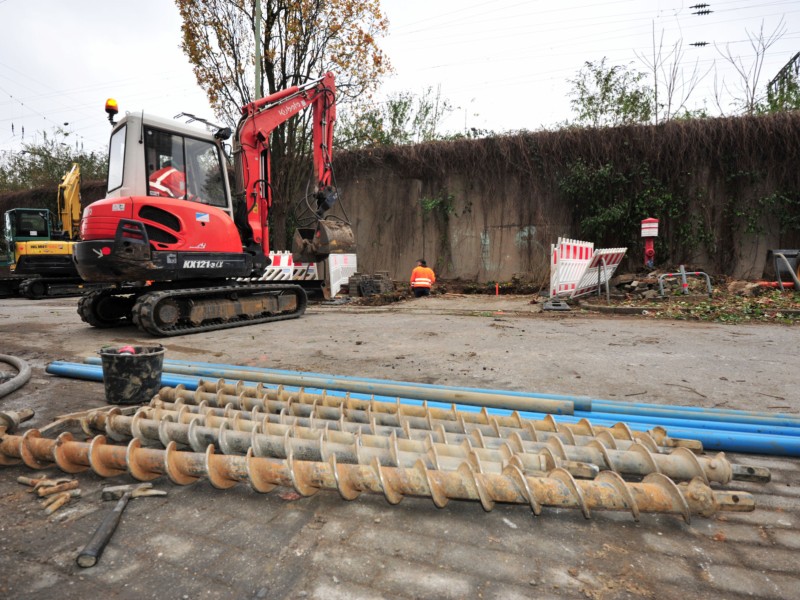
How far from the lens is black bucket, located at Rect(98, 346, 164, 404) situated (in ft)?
10.8

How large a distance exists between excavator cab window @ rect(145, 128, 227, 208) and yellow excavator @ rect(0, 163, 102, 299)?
10496 millimetres

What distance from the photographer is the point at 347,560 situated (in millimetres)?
1666

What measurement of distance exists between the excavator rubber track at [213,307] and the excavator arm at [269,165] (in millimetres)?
840

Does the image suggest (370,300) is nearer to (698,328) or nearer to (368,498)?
(698,328)

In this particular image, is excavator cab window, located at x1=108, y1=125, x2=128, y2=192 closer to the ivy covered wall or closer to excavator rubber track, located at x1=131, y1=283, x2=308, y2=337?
excavator rubber track, located at x1=131, y1=283, x2=308, y2=337

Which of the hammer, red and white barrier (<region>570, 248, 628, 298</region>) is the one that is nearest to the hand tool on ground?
the hammer

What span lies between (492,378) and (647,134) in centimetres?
1242

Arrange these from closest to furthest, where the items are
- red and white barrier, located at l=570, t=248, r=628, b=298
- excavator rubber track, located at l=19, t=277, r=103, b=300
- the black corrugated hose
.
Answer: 1. the black corrugated hose
2. red and white barrier, located at l=570, t=248, r=628, b=298
3. excavator rubber track, located at l=19, t=277, r=103, b=300

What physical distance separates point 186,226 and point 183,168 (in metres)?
0.91

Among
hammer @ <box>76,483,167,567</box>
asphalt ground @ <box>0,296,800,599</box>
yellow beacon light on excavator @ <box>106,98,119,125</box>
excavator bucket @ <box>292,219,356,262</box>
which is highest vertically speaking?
yellow beacon light on excavator @ <box>106,98,119,125</box>

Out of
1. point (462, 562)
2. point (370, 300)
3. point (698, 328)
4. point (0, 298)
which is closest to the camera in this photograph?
point (462, 562)

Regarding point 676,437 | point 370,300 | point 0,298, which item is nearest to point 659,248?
point 370,300

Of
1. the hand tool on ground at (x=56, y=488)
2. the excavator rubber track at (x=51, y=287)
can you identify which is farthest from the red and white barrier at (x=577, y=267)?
the excavator rubber track at (x=51, y=287)

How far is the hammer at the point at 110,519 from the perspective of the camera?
1.66 m
